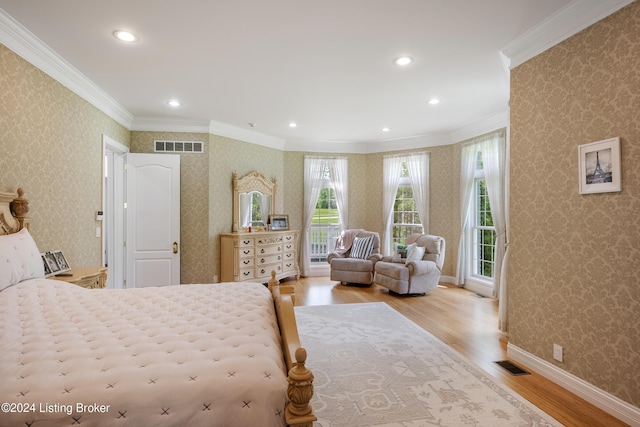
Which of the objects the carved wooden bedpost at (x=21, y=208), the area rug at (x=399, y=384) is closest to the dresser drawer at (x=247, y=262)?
the area rug at (x=399, y=384)

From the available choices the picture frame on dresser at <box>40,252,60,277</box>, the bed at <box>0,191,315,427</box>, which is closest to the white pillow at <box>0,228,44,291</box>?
the bed at <box>0,191,315,427</box>

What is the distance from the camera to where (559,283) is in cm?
260

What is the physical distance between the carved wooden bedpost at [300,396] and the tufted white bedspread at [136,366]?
1.9 inches

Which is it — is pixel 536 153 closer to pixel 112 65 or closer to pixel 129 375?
pixel 129 375

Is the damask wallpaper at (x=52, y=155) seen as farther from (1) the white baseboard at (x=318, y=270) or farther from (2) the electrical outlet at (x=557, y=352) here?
(2) the electrical outlet at (x=557, y=352)

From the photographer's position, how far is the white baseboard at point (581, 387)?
211 cm

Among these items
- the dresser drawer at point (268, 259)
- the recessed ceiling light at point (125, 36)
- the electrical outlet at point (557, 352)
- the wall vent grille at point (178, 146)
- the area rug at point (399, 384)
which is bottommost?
the area rug at point (399, 384)

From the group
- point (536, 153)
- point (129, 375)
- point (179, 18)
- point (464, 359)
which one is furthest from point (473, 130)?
point (129, 375)

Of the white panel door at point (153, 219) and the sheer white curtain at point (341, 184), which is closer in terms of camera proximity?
the white panel door at point (153, 219)

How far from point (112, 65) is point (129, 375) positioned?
3.19 m

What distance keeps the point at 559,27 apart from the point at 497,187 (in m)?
2.93

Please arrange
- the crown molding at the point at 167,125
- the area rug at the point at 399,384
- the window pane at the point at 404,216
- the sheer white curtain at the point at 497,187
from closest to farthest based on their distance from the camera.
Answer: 1. the area rug at the point at 399,384
2. the sheer white curtain at the point at 497,187
3. the crown molding at the point at 167,125
4. the window pane at the point at 404,216

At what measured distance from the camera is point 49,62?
309 cm

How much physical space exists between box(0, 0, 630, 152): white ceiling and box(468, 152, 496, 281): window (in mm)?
1108
